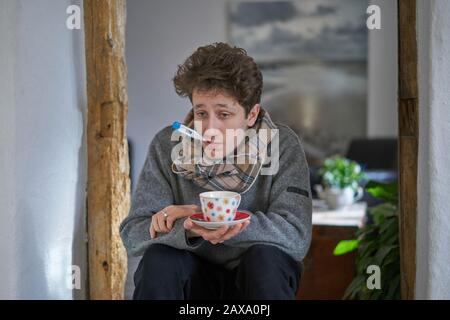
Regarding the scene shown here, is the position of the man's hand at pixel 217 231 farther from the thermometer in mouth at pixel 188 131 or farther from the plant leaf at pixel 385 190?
the plant leaf at pixel 385 190

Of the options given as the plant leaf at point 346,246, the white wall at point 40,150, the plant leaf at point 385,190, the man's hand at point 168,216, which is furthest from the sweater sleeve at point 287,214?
the plant leaf at point 346,246

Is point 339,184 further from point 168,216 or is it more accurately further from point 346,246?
point 168,216

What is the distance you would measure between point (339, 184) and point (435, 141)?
1.84 meters

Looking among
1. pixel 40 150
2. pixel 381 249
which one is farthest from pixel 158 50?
pixel 381 249

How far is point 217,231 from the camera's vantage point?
144 cm

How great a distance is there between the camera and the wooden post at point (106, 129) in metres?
1.77

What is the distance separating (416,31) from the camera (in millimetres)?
1562

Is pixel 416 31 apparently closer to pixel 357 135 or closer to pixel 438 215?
pixel 438 215

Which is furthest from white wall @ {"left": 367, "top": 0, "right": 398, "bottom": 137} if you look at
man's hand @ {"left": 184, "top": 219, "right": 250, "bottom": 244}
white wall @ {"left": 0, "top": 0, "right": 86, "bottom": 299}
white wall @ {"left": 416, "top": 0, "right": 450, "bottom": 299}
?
man's hand @ {"left": 184, "top": 219, "right": 250, "bottom": 244}

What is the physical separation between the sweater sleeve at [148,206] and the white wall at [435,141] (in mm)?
596

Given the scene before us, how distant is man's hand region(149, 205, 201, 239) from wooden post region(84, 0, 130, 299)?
29cm

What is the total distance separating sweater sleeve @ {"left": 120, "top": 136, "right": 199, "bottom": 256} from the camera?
1537 millimetres

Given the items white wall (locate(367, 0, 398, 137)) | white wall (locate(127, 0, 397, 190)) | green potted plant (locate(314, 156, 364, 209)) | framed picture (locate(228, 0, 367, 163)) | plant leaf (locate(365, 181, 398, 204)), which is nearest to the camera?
white wall (locate(127, 0, 397, 190))

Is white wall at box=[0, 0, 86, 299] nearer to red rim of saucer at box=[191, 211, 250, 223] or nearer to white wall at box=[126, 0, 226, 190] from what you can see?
white wall at box=[126, 0, 226, 190]
